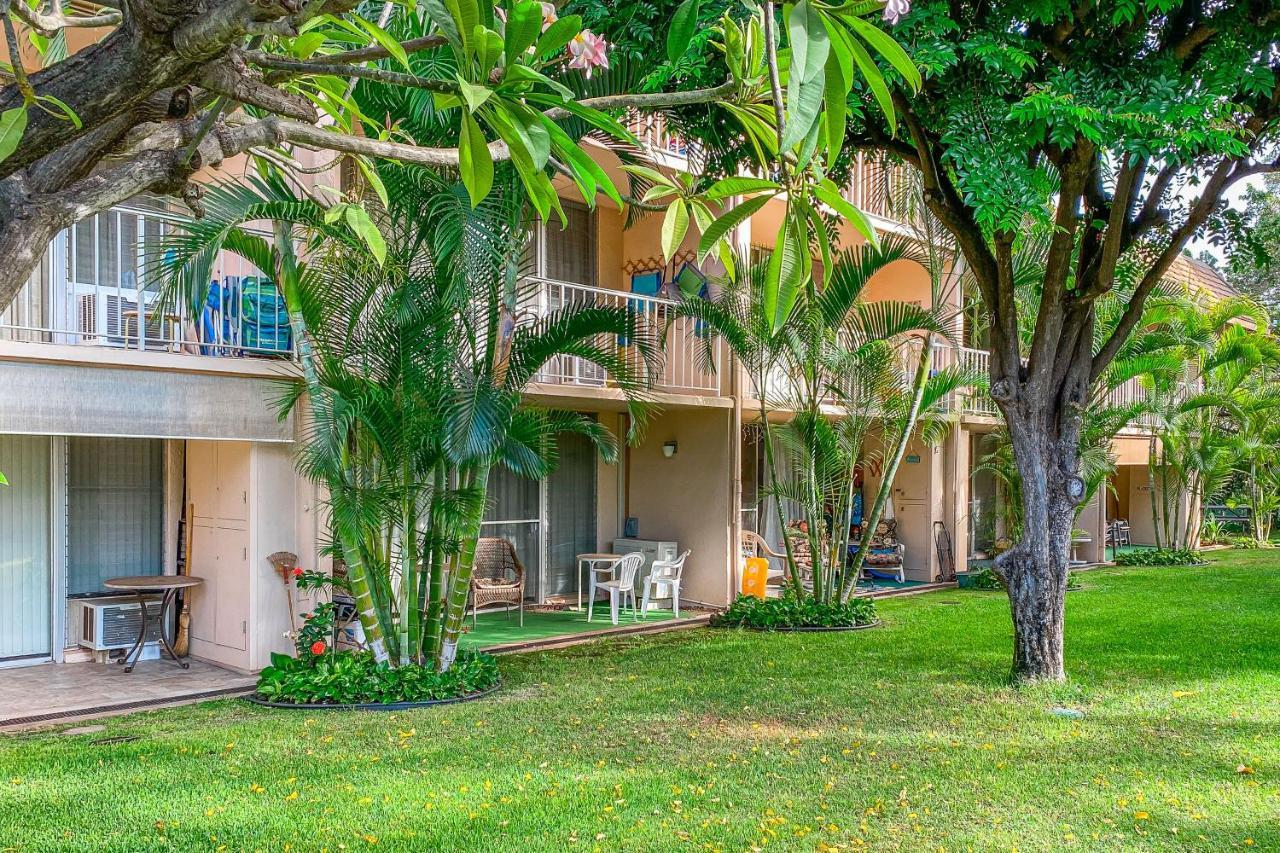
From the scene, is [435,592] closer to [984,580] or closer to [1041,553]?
[1041,553]

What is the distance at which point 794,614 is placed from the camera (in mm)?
10812

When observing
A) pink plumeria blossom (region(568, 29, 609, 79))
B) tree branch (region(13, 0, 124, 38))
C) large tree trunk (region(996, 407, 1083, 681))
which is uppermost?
tree branch (region(13, 0, 124, 38))

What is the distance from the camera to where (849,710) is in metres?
6.95

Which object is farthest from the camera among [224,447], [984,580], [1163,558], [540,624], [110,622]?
[1163,558]

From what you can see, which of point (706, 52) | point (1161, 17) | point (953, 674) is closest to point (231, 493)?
point (706, 52)

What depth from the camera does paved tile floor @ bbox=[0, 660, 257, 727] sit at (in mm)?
7344

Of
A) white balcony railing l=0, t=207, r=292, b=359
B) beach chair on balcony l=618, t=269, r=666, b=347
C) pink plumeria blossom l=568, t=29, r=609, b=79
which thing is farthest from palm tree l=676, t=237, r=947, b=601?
pink plumeria blossom l=568, t=29, r=609, b=79

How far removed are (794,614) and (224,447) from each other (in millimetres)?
5785

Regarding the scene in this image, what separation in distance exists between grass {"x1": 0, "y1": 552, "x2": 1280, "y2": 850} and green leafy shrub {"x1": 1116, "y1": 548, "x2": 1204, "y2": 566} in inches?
396

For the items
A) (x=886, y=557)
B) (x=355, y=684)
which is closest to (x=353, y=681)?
(x=355, y=684)

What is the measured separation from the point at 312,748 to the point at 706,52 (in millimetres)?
4717

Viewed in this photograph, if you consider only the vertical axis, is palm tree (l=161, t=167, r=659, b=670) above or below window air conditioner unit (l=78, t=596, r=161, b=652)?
above

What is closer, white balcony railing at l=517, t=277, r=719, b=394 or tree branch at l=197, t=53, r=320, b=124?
tree branch at l=197, t=53, r=320, b=124

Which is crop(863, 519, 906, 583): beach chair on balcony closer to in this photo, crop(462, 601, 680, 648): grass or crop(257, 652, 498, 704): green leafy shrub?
crop(462, 601, 680, 648): grass
